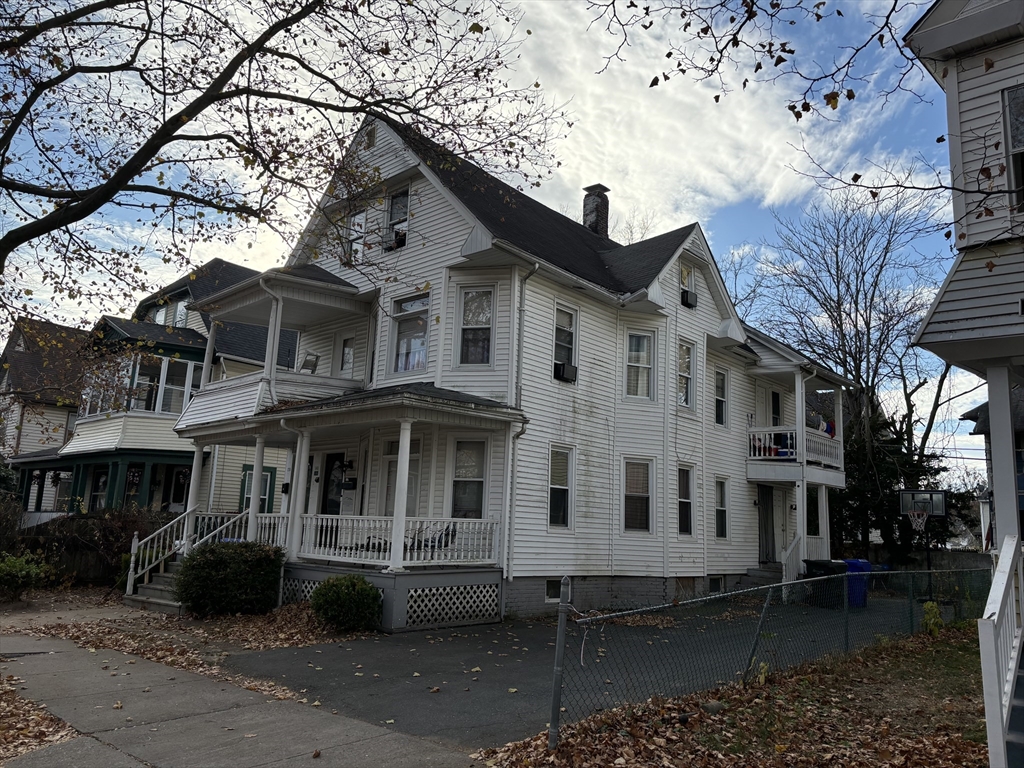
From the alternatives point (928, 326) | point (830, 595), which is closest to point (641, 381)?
point (830, 595)

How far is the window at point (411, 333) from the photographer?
15.9m

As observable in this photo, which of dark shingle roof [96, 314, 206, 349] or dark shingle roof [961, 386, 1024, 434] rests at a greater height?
dark shingle roof [96, 314, 206, 349]

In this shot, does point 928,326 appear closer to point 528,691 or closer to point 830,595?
point 830,595

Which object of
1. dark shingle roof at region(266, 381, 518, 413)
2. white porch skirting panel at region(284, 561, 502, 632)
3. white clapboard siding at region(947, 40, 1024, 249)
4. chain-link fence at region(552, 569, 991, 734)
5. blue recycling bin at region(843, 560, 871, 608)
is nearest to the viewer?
chain-link fence at region(552, 569, 991, 734)

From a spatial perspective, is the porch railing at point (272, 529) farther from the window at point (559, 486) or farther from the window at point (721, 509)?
the window at point (721, 509)

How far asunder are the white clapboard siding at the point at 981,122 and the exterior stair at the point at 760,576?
13.0m

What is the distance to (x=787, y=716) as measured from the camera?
707 centimetres

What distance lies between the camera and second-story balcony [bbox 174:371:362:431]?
1588 centimetres

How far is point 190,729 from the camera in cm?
670

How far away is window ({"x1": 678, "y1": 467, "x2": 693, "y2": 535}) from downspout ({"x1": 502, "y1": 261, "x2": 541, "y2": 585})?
5333 millimetres

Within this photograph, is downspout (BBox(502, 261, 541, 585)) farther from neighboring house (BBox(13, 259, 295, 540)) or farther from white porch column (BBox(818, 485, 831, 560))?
neighboring house (BBox(13, 259, 295, 540))

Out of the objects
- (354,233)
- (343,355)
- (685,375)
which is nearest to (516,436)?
(685,375)

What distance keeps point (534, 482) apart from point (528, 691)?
22.2ft

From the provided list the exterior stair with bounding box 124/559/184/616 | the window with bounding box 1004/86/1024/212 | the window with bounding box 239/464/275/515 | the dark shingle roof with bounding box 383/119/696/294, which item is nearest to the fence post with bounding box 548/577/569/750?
the window with bounding box 1004/86/1024/212
